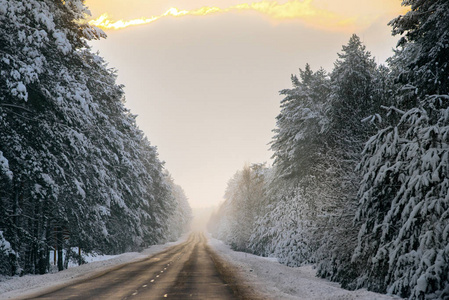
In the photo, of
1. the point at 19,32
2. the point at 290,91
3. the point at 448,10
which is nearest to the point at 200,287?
the point at 19,32

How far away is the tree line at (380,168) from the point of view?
909cm

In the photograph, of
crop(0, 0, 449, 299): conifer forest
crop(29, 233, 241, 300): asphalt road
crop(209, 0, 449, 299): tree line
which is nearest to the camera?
crop(209, 0, 449, 299): tree line

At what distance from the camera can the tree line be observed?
9.09 m

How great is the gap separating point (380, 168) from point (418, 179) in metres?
1.22

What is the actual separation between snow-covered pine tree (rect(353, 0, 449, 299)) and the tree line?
3cm

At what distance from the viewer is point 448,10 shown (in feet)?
37.9

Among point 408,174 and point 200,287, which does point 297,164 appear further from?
point 408,174

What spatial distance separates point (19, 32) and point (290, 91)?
19597 millimetres

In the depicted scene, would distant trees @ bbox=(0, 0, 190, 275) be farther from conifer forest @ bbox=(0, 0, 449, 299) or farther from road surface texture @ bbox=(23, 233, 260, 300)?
road surface texture @ bbox=(23, 233, 260, 300)

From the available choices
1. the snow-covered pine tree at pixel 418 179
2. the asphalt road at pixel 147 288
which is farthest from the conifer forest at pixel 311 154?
the asphalt road at pixel 147 288

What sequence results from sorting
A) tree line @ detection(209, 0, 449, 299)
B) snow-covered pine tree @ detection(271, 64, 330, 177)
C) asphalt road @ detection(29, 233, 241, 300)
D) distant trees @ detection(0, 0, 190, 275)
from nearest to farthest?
tree line @ detection(209, 0, 449, 299)
asphalt road @ detection(29, 233, 241, 300)
distant trees @ detection(0, 0, 190, 275)
snow-covered pine tree @ detection(271, 64, 330, 177)

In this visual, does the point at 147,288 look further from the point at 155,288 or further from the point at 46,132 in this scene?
the point at 46,132

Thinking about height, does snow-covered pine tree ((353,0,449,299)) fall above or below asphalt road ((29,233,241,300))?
above

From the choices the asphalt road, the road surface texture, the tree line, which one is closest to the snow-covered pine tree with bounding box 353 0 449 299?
the tree line
